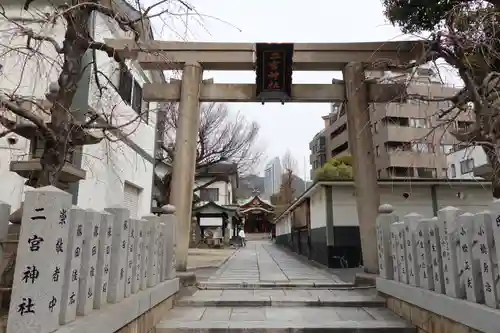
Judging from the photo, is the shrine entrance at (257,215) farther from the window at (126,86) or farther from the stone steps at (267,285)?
the stone steps at (267,285)

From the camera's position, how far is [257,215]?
168ft

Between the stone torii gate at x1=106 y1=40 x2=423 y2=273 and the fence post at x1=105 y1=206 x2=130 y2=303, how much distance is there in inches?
140

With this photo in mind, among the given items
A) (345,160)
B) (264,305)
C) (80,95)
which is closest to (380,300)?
(264,305)

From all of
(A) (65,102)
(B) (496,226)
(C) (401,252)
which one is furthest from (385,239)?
(A) (65,102)

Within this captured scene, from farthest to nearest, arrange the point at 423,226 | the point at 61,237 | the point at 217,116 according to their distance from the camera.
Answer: the point at 217,116
the point at 423,226
the point at 61,237

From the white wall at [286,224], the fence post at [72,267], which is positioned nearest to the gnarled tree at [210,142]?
the white wall at [286,224]

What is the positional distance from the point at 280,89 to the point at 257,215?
142 feet

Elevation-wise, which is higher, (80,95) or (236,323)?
(80,95)

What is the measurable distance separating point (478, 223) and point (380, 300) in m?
3.36

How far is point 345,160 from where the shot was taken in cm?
2008

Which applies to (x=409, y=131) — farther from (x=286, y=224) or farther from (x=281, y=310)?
(x=281, y=310)

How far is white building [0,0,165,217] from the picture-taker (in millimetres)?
8188

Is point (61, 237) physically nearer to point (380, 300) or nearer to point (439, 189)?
point (380, 300)

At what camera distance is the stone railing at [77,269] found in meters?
→ 2.68
